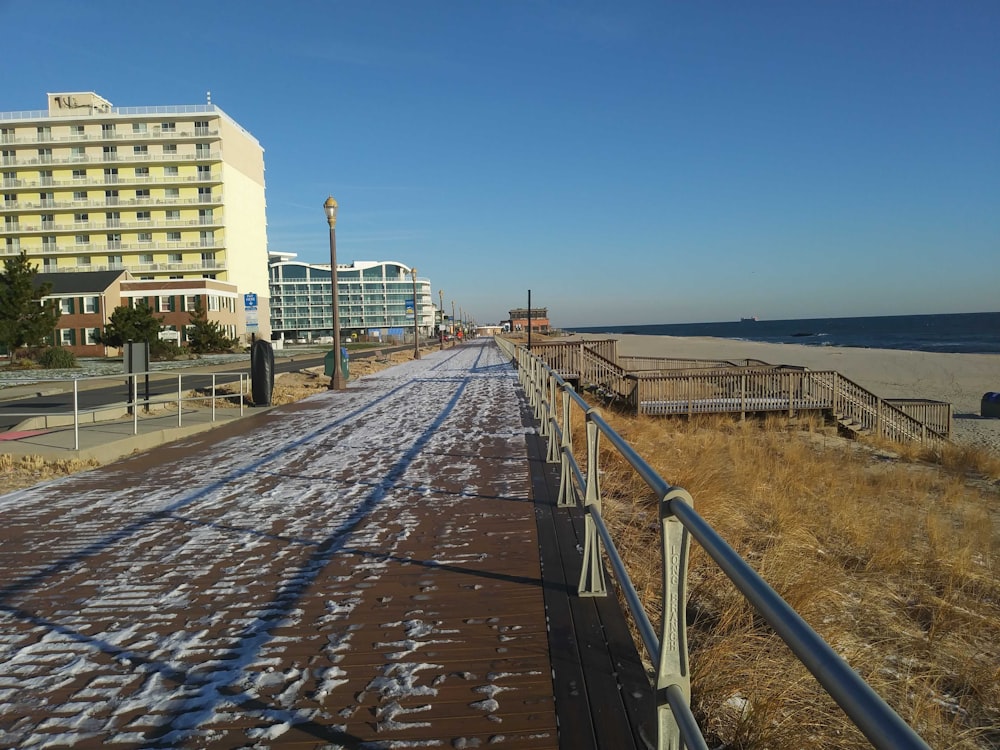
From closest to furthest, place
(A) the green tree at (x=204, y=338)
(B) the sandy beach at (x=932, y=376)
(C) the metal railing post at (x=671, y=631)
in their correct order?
(C) the metal railing post at (x=671, y=631) < (B) the sandy beach at (x=932, y=376) < (A) the green tree at (x=204, y=338)

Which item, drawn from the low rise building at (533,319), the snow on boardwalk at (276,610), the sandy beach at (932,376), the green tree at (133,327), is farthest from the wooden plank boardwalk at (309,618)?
the low rise building at (533,319)

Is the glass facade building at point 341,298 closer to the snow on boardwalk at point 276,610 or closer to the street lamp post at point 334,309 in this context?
the street lamp post at point 334,309

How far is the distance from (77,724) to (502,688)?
1829 mm

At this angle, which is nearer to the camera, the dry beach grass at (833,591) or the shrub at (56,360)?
the dry beach grass at (833,591)

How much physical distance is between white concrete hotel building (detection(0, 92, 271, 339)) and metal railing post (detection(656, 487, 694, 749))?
76.3m

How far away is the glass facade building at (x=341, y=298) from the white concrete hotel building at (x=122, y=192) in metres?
64.4

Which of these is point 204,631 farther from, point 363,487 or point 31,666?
point 363,487

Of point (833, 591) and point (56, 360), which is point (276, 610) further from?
point (56, 360)

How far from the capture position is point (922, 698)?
3.77m

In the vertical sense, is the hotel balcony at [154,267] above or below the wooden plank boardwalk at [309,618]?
above

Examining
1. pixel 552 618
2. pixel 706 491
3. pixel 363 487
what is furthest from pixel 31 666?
pixel 706 491

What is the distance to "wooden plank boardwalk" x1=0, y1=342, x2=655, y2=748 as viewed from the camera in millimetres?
3135

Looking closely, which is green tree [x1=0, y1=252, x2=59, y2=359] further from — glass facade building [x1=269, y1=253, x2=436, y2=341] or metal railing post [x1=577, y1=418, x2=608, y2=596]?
glass facade building [x1=269, y1=253, x2=436, y2=341]

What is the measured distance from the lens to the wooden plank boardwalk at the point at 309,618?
3135 millimetres
